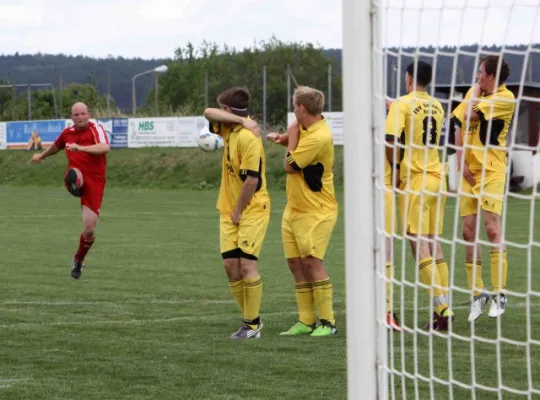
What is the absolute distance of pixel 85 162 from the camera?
13.3 meters

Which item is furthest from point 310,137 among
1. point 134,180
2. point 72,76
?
point 72,76

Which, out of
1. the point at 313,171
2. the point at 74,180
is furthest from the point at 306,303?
the point at 74,180

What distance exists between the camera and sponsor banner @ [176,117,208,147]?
4288 centimetres

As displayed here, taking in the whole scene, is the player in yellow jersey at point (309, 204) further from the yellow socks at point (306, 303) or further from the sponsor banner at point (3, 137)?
the sponsor banner at point (3, 137)

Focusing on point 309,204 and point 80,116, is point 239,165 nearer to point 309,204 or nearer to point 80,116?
point 309,204

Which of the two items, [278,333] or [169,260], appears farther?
[169,260]

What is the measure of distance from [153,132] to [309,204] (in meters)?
37.5

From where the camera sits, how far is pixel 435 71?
17.0 feet

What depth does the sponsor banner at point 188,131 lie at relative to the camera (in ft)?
141

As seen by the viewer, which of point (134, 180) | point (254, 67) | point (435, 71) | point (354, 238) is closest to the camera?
point (354, 238)

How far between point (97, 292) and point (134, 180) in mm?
31837

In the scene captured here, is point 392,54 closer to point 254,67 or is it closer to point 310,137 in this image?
point 310,137

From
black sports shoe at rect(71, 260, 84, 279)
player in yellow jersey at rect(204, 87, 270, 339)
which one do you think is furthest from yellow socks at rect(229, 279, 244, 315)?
black sports shoe at rect(71, 260, 84, 279)

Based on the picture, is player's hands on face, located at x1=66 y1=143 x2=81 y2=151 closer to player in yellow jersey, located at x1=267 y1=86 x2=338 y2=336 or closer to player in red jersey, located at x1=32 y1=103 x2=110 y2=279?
player in red jersey, located at x1=32 y1=103 x2=110 y2=279
